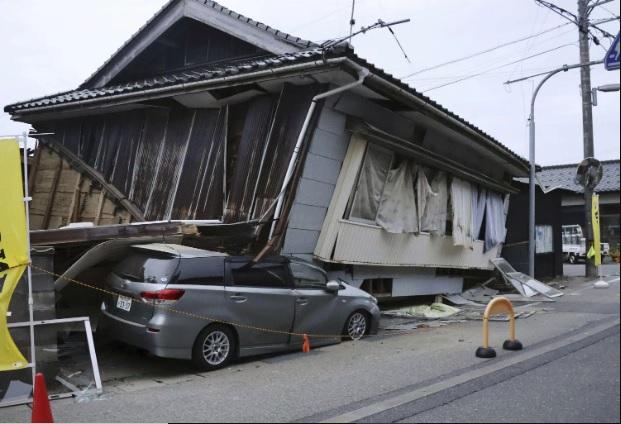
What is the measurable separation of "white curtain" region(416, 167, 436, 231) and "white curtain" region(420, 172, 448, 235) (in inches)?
4.9

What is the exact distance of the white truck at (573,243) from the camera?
2425 cm

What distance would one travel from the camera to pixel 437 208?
485 inches

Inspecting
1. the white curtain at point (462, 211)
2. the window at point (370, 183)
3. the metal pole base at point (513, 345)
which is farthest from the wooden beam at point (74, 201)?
the metal pole base at point (513, 345)

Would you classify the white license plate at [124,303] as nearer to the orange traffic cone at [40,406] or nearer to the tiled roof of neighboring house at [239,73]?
the orange traffic cone at [40,406]

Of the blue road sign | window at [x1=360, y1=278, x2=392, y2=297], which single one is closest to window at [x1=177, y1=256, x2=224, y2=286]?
window at [x1=360, y1=278, x2=392, y2=297]

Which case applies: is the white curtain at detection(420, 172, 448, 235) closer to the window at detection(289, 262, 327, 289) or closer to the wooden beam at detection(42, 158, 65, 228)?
the window at detection(289, 262, 327, 289)

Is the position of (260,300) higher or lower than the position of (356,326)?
higher

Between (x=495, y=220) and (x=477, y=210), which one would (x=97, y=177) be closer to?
(x=477, y=210)

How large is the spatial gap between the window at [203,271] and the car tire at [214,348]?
0.63 m

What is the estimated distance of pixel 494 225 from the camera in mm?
15141

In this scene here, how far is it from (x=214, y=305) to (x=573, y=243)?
23.4 meters

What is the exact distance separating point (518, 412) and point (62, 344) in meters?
7.06

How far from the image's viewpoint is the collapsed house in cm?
894

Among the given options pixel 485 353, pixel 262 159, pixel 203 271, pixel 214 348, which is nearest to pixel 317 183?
pixel 262 159
